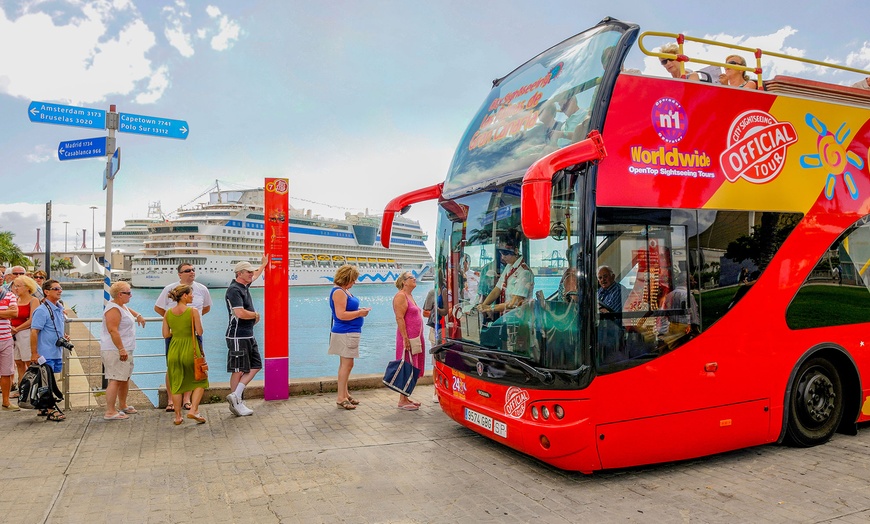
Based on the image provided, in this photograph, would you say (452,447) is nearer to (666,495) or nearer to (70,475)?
(666,495)

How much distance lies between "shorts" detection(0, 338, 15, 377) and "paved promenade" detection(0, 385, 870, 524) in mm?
702

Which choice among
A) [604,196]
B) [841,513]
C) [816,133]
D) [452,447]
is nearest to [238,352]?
[452,447]

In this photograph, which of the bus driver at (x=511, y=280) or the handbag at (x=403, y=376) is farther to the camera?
the handbag at (x=403, y=376)

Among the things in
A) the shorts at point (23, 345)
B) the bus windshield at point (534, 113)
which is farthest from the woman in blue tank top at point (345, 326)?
the shorts at point (23, 345)

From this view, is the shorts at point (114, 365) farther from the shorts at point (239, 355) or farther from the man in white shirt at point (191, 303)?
the shorts at point (239, 355)

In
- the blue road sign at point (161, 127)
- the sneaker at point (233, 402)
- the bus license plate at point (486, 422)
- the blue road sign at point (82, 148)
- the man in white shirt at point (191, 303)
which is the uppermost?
the blue road sign at point (161, 127)

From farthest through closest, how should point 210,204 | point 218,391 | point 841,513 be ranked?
1. point 210,204
2. point 218,391
3. point 841,513

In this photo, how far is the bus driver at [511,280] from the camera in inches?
196

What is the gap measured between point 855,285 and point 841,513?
8.64 feet

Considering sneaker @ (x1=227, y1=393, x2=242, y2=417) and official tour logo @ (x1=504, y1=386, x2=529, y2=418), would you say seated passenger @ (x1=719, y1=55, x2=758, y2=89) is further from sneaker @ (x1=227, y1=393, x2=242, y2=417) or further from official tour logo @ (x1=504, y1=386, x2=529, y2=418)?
sneaker @ (x1=227, y1=393, x2=242, y2=417)

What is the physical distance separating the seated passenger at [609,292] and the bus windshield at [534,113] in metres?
1.07

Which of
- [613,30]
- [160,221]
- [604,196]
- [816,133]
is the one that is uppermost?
[160,221]

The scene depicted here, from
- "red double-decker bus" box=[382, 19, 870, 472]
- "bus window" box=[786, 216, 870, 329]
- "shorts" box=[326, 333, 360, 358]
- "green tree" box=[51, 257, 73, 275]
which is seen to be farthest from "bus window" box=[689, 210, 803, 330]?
"green tree" box=[51, 257, 73, 275]

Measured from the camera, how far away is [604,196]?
4617 millimetres
